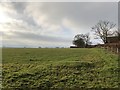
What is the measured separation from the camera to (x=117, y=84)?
13867mm

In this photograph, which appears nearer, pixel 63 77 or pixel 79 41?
pixel 63 77

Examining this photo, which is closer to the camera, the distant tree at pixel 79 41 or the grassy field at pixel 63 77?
the grassy field at pixel 63 77

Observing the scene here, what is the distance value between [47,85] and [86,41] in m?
103

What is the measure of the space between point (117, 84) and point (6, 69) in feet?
27.2

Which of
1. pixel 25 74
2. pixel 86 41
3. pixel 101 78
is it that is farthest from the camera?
pixel 86 41

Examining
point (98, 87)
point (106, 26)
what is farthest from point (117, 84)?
point (106, 26)

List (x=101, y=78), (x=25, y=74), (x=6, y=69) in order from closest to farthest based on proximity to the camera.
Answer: (x=101, y=78) → (x=25, y=74) → (x=6, y=69)

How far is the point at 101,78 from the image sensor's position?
15094mm

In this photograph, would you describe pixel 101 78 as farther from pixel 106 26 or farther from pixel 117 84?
pixel 106 26

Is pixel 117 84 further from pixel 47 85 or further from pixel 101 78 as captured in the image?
pixel 47 85

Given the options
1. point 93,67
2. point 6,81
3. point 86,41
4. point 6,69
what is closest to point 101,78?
point 93,67

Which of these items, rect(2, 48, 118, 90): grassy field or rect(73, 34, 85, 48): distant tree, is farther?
rect(73, 34, 85, 48): distant tree

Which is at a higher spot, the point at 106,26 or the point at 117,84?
the point at 106,26

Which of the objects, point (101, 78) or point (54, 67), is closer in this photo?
point (101, 78)
